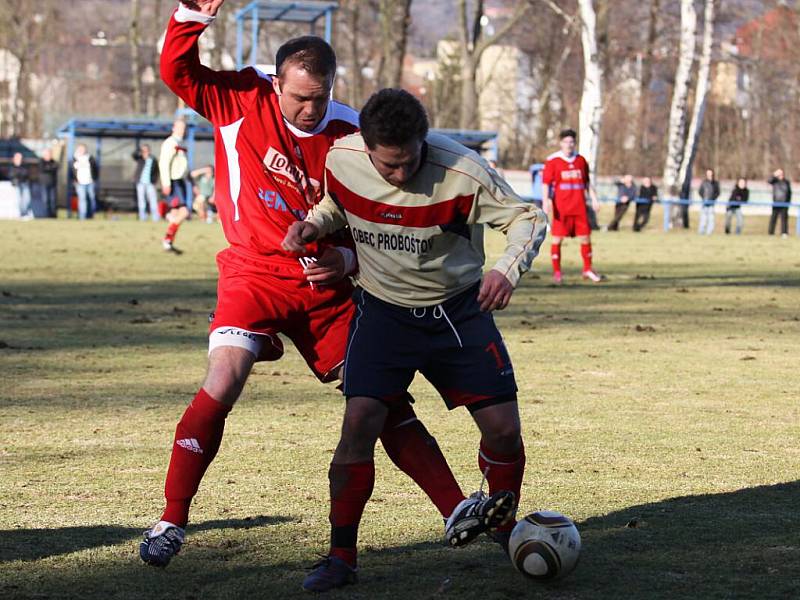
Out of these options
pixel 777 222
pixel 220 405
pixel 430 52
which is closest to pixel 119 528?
pixel 220 405

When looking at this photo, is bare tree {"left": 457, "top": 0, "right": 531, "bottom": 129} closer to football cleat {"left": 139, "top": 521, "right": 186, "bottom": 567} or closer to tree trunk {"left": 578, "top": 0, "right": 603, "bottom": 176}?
tree trunk {"left": 578, "top": 0, "right": 603, "bottom": 176}

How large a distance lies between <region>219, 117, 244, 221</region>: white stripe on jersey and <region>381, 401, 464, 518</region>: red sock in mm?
1032

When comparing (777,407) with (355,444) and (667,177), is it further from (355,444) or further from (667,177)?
(667,177)

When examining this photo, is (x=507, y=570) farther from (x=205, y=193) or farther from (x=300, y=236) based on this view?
(x=205, y=193)

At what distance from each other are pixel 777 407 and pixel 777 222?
31385 millimetres

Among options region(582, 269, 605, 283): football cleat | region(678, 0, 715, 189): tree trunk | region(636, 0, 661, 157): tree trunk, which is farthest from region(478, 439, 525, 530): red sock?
region(636, 0, 661, 157): tree trunk

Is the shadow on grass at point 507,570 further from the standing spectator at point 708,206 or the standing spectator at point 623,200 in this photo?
the standing spectator at point 623,200

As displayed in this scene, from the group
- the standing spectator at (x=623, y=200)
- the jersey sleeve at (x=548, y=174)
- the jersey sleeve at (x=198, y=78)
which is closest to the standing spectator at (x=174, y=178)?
the jersey sleeve at (x=548, y=174)

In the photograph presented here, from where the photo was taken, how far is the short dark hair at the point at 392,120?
440cm

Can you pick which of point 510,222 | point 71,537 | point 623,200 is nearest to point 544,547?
point 510,222

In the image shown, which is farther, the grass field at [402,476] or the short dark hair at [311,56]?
the short dark hair at [311,56]

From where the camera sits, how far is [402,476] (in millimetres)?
6398

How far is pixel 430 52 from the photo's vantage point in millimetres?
81000

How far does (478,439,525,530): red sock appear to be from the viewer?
487cm
